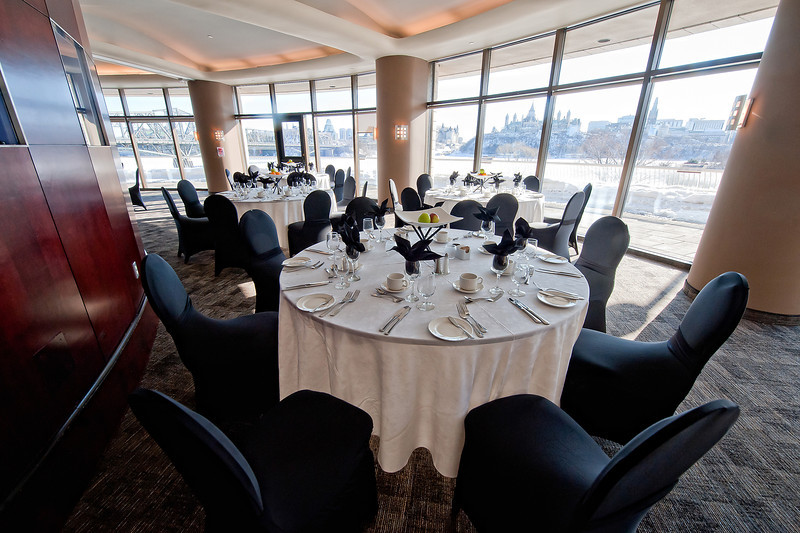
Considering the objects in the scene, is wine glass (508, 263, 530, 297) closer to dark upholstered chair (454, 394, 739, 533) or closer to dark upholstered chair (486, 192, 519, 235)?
dark upholstered chair (454, 394, 739, 533)

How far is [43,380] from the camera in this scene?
1.52m

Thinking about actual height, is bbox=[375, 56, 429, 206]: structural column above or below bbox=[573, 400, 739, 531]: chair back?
above

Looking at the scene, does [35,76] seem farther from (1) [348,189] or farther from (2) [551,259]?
(1) [348,189]

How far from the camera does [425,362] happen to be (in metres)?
1.34

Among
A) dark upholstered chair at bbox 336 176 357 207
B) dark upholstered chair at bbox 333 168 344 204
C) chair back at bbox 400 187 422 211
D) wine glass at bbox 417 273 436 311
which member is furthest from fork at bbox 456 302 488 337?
dark upholstered chair at bbox 333 168 344 204

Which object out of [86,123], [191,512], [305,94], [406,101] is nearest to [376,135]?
[406,101]

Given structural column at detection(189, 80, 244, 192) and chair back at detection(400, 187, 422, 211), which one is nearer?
chair back at detection(400, 187, 422, 211)

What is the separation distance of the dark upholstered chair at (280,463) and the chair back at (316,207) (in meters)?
3.08

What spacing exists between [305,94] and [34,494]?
10602 millimetres

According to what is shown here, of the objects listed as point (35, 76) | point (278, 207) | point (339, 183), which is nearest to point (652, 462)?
point (35, 76)

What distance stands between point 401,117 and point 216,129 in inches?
272

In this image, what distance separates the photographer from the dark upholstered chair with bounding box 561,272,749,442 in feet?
4.48

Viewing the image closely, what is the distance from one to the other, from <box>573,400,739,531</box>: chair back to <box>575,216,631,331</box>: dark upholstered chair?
1.66 metres

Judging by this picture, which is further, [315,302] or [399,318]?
[315,302]
